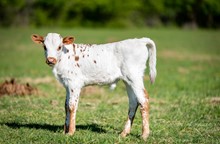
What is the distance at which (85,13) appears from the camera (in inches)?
3061

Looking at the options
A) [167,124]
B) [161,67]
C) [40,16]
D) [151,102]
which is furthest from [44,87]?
[40,16]

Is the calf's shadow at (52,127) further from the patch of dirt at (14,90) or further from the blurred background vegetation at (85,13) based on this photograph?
the blurred background vegetation at (85,13)

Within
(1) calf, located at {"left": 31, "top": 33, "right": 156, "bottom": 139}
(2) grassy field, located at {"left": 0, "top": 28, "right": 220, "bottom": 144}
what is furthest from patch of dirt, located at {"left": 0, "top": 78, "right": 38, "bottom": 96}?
(1) calf, located at {"left": 31, "top": 33, "right": 156, "bottom": 139}

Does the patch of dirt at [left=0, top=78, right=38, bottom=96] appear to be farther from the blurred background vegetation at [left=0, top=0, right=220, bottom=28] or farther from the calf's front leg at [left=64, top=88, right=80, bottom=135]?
the blurred background vegetation at [left=0, top=0, right=220, bottom=28]

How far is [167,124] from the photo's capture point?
10.7 metres

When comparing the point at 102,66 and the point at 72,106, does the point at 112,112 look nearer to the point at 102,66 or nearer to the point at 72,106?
the point at 72,106

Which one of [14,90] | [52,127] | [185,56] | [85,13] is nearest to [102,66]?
[52,127]

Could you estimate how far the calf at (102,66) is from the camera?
9.09m

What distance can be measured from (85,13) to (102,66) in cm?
6916

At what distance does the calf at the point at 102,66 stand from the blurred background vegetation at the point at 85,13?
58.6 m

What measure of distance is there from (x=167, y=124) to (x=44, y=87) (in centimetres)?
640

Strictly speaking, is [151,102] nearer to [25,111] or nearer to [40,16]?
[25,111]

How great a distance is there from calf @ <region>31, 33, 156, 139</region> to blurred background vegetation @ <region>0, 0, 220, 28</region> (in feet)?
192

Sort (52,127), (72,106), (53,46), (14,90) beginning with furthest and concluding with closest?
(14,90)
(52,127)
(72,106)
(53,46)
